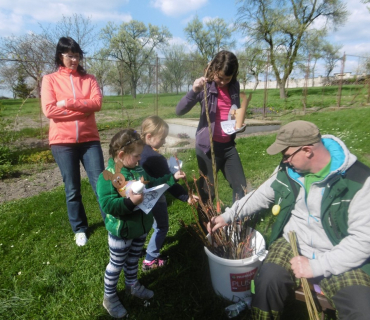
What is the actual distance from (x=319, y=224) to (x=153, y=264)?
1.42m

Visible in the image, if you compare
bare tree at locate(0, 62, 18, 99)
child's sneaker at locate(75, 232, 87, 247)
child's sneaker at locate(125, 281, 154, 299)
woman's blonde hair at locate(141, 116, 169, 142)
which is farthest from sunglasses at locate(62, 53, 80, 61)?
bare tree at locate(0, 62, 18, 99)

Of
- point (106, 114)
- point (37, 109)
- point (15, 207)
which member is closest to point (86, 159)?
point (15, 207)

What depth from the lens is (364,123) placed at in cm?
721

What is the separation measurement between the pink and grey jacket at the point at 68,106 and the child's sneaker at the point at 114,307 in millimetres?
1404

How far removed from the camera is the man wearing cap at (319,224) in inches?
Answer: 56.9

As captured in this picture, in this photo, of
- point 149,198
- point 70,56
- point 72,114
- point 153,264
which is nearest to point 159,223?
point 153,264

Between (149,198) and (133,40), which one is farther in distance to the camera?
(133,40)

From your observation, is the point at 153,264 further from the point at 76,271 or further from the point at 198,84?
the point at 198,84

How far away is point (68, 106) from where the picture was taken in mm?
2480

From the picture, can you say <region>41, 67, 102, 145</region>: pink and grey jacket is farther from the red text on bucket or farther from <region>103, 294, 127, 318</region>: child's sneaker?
the red text on bucket

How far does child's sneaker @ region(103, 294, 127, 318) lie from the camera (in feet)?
6.30

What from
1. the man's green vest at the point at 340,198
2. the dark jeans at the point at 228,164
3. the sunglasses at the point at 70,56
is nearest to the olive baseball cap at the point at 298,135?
the man's green vest at the point at 340,198

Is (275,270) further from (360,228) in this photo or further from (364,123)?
(364,123)

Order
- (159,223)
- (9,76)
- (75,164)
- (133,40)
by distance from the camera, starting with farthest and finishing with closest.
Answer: (133,40) → (9,76) → (75,164) → (159,223)
